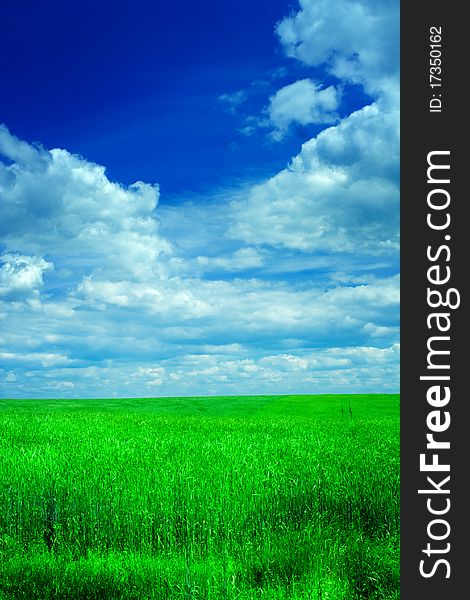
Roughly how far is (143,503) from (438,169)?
727cm

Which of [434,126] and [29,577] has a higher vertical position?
[434,126]

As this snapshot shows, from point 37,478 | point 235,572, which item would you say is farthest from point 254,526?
point 37,478

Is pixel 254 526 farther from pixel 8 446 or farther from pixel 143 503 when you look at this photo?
pixel 8 446

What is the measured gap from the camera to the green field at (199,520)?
22.5ft

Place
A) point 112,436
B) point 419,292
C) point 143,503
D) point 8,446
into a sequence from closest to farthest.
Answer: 1. point 419,292
2. point 143,503
3. point 8,446
4. point 112,436

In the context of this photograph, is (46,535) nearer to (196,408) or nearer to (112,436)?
(112,436)

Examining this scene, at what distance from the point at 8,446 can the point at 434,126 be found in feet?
48.9

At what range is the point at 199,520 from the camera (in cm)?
909

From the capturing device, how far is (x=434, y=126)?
19.0 feet

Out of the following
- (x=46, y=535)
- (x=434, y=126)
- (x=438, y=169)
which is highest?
(x=434, y=126)

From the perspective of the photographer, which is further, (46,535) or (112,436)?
(112,436)

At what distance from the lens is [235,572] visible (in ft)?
23.3

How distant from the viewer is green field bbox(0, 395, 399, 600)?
6867 millimetres

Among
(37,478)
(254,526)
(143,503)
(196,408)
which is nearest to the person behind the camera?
(254,526)
